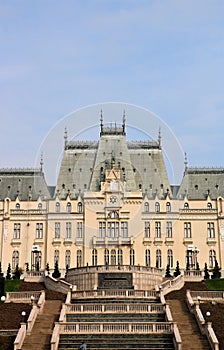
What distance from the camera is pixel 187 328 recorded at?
39.9 m

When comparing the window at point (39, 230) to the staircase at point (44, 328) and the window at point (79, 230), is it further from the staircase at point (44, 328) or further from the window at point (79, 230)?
the staircase at point (44, 328)

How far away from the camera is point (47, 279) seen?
62.7 m

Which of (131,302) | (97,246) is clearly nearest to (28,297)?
(131,302)

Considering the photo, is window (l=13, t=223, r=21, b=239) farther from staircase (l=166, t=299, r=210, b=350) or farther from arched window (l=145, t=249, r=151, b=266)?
staircase (l=166, t=299, r=210, b=350)

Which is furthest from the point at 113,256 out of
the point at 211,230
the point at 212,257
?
the point at 211,230

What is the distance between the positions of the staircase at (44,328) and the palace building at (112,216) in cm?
3925

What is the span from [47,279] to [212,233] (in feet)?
122

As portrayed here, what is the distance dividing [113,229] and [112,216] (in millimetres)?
2118

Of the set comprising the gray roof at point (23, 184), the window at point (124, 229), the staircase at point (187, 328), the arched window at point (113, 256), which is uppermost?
the gray roof at point (23, 184)

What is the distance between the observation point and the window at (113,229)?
8819 cm

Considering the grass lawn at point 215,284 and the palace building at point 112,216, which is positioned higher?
the palace building at point 112,216

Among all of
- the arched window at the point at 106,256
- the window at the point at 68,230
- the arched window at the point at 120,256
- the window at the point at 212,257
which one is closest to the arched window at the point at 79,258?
the window at the point at 68,230

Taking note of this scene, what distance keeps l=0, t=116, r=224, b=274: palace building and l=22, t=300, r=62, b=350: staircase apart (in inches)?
1545

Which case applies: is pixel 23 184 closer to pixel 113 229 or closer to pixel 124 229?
pixel 113 229
